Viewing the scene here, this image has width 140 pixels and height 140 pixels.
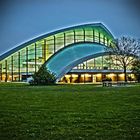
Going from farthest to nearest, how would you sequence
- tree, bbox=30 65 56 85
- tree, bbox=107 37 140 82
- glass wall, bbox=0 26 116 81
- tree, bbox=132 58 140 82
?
glass wall, bbox=0 26 116 81
tree, bbox=107 37 140 82
tree, bbox=132 58 140 82
tree, bbox=30 65 56 85

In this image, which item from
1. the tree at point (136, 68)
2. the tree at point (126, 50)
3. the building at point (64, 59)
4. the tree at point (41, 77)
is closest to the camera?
the tree at point (41, 77)

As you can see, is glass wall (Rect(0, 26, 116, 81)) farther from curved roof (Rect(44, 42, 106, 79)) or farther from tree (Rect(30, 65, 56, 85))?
tree (Rect(30, 65, 56, 85))

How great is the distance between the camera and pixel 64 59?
3294 centimetres

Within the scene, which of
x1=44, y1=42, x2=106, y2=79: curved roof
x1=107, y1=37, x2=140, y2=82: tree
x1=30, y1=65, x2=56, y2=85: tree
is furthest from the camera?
x1=44, y1=42, x2=106, y2=79: curved roof

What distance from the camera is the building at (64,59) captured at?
107ft

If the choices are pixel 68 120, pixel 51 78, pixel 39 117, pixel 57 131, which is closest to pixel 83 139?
pixel 57 131

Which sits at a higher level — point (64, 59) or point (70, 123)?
point (64, 59)

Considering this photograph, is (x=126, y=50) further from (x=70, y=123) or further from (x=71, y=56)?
(x=70, y=123)

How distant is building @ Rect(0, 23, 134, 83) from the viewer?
32.8m

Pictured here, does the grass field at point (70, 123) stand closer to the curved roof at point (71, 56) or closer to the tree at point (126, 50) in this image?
the tree at point (126, 50)

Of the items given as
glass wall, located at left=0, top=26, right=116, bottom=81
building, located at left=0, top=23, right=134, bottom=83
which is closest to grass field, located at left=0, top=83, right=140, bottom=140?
building, located at left=0, top=23, right=134, bottom=83

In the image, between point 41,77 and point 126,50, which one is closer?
point 41,77

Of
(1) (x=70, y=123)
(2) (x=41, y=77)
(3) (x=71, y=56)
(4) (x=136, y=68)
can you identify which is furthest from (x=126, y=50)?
(1) (x=70, y=123)

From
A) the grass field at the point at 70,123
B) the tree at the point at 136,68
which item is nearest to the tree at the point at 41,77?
the tree at the point at 136,68
